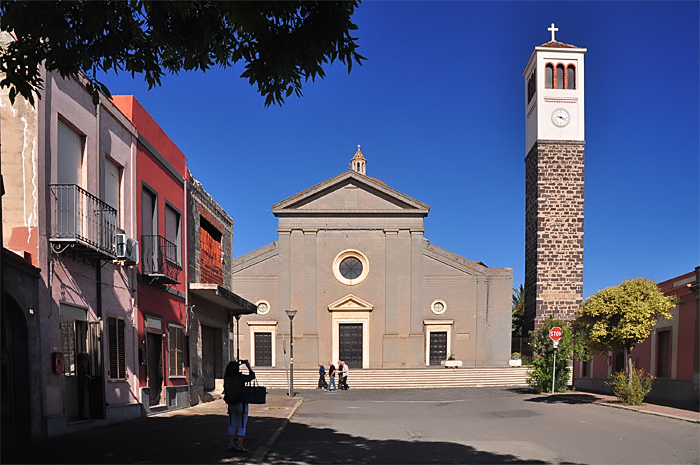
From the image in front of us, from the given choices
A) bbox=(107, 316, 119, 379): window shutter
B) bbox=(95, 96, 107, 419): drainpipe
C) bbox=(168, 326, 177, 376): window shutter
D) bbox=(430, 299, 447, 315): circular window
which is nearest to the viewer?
bbox=(95, 96, 107, 419): drainpipe

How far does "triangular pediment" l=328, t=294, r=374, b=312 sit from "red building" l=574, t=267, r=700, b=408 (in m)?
19.7

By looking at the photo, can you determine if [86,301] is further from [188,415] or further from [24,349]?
[188,415]

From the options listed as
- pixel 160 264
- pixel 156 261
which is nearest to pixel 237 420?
pixel 156 261

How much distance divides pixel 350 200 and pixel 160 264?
92.0ft

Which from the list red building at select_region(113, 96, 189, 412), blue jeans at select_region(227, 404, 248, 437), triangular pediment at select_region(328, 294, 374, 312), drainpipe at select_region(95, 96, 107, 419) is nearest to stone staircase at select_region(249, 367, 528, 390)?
triangular pediment at select_region(328, 294, 374, 312)

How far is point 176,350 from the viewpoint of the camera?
1944 cm

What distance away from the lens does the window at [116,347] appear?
570 inches

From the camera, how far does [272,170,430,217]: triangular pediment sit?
146 feet

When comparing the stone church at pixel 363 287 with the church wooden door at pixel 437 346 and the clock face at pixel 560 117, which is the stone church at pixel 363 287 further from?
the clock face at pixel 560 117

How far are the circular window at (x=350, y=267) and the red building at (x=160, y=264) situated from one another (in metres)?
24.2

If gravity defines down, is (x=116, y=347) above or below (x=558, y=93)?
below

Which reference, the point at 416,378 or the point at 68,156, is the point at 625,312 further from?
the point at 416,378

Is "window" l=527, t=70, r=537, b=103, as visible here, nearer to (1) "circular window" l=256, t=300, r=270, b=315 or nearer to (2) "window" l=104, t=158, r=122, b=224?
(1) "circular window" l=256, t=300, r=270, b=315

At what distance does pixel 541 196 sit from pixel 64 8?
34.5m
